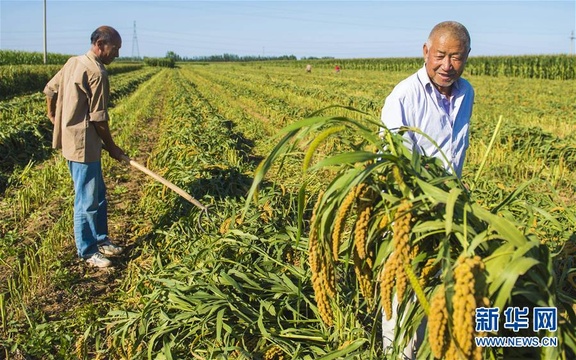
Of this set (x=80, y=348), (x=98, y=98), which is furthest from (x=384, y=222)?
(x=98, y=98)

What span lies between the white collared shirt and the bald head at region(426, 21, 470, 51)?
203mm

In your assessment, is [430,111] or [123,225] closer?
[430,111]

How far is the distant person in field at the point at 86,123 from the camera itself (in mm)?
4395

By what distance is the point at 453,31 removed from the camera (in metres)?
2.54

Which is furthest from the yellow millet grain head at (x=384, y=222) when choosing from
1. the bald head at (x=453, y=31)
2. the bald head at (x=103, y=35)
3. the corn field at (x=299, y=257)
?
the bald head at (x=103, y=35)

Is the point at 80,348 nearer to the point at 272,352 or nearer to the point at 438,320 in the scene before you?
the point at 272,352

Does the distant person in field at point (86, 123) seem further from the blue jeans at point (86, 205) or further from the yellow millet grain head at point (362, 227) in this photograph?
the yellow millet grain head at point (362, 227)

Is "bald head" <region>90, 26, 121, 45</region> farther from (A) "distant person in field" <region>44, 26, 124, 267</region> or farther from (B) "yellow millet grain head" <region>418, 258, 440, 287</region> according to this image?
(B) "yellow millet grain head" <region>418, 258, 440, 287</region>

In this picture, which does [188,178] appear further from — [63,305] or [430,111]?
[430,111]

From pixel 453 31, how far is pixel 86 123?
3.34 meters

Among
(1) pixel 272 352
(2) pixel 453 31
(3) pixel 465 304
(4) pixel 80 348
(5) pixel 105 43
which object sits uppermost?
(5) pixel 105 43

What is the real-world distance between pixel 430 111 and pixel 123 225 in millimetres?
4092

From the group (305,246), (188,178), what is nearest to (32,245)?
(188,178)

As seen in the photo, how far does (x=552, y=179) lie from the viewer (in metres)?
6.84
